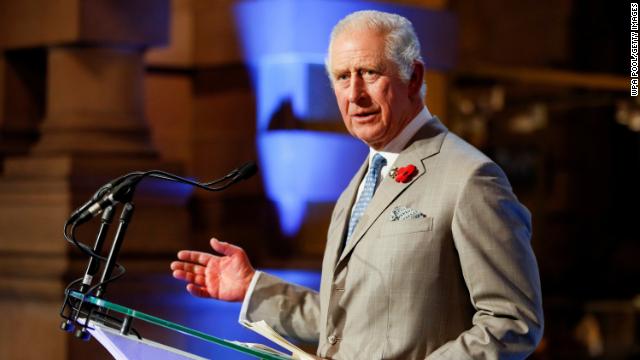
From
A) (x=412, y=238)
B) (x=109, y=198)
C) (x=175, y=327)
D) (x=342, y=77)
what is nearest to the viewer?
(x=175, y=327)

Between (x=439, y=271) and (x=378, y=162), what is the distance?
0.38 m

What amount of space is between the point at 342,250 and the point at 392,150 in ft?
0.89

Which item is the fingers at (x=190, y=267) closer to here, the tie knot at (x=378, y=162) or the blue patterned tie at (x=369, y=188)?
the blue patterned tie at (x=369, y=188)

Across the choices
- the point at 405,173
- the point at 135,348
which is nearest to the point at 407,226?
the point at 405,173

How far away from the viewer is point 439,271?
9.68 ft

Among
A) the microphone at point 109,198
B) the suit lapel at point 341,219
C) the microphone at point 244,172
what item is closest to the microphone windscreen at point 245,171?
the microphone at point 244,172

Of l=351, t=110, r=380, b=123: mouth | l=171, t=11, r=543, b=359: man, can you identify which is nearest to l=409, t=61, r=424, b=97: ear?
l=171, t=11, r=543, b=359: man

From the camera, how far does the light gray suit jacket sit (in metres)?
2.88

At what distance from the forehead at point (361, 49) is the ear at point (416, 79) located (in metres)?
0.10

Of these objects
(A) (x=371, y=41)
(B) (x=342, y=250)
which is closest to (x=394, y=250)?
(B) (x=342, y=250)

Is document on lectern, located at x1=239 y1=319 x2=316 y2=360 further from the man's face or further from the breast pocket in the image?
the man's face

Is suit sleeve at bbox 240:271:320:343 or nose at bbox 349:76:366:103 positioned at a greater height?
nose at bbox 349:76:366:103

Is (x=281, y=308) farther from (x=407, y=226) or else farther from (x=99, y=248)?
(x=99, y=248)

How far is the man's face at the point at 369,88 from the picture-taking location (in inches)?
122
